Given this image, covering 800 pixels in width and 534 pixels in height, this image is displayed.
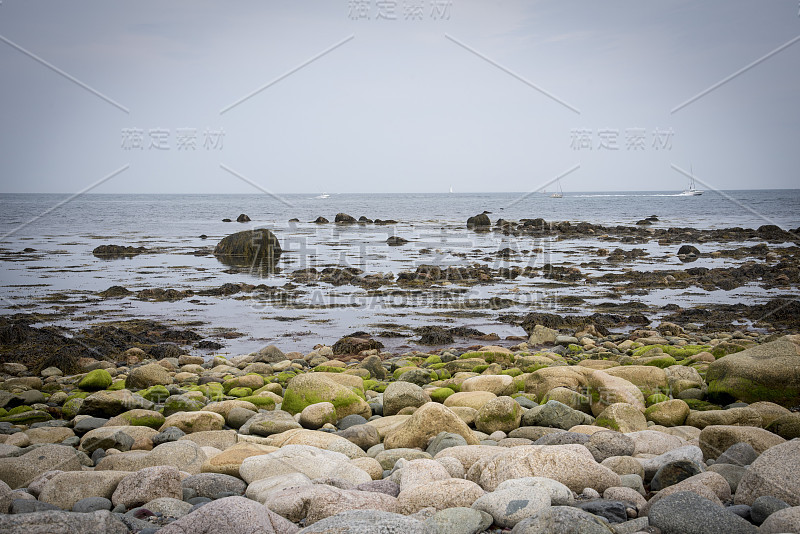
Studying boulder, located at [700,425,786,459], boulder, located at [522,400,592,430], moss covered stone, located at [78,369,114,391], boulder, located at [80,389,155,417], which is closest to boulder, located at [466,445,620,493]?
boulder, located at [700,425,786,459]

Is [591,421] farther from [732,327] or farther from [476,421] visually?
[732,327]

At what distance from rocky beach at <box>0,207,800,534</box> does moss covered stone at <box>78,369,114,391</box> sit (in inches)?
1.1

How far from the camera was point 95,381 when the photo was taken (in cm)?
784

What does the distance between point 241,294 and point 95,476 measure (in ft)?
39.2

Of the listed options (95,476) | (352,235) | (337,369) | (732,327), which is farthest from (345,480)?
(352,235)

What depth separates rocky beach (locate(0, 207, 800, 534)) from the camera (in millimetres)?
3607

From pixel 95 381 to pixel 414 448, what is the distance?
4975 millimetres

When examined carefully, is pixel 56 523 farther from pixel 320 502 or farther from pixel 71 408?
pixel 71 408

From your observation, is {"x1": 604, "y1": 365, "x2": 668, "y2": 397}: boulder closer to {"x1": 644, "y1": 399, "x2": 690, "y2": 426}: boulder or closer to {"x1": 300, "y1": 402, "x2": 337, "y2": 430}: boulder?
{"x1": 644, "y1": 399, "x2": 690, "y2": 426}: boulder

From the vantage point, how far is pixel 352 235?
3638 centimetres

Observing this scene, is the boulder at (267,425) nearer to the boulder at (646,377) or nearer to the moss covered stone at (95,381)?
the moss covered stone at (95,381)

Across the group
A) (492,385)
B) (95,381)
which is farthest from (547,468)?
(95,381)

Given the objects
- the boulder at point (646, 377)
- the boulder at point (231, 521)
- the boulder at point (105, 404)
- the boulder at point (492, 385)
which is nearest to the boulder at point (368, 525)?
the boulder at point (231, 521)

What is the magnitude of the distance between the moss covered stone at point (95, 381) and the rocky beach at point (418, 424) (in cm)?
3
